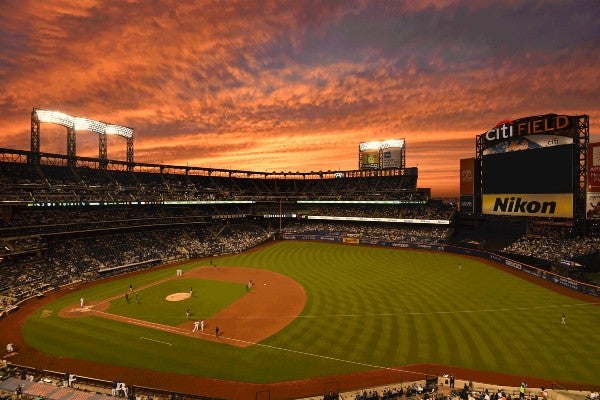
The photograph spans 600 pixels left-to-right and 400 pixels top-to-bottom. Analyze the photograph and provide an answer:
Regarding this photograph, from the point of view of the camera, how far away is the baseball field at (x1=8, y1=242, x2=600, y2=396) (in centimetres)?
2092

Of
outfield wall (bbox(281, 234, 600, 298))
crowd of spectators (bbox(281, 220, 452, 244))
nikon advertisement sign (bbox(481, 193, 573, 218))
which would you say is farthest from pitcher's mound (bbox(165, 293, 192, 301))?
nikon advertisement sign (bbox(481, 193, 573, 218))

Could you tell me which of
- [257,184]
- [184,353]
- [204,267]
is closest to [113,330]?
[184,353]

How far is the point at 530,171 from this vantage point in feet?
159

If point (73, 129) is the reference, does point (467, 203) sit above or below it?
below

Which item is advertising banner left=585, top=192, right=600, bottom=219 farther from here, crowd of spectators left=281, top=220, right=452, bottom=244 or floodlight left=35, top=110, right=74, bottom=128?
floodlight left=35, top=110, right=74, bottom=128

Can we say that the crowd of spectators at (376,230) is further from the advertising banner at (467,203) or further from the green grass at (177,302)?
the green grass at (177,302)

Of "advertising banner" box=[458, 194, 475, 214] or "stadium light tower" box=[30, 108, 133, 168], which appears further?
"advertising banner" box=[458, 194, 475, 214]

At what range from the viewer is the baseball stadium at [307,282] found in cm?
1975

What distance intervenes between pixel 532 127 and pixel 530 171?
6.57m

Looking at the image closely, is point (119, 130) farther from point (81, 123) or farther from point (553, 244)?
point (553, 244)

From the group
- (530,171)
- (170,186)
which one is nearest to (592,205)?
(530,171)

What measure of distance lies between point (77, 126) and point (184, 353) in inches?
2062

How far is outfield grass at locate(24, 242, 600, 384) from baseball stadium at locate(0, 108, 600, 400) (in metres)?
0.17

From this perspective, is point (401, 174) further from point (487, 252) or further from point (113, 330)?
point (113, 330)
